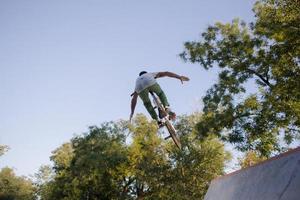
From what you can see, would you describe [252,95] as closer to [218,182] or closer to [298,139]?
[298,139]

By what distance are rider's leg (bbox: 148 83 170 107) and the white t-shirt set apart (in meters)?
0.14

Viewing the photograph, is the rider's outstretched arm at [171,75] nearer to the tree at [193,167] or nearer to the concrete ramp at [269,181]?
the concrete ramp at [269,181]

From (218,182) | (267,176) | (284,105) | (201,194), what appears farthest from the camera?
(201,194)

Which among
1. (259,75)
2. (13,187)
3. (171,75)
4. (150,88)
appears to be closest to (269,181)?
(150,88)

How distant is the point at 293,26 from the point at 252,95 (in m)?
4.38

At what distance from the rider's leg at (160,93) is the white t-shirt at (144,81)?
140mm

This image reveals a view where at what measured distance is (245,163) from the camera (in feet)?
142

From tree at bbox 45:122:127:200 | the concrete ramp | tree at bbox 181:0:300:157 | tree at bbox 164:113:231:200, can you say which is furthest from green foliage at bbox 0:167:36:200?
the concrete ramp

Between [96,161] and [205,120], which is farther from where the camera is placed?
[96,161]

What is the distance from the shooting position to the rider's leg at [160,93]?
8.48m

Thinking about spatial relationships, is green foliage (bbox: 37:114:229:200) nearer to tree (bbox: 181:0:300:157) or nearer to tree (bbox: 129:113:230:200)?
tree (bbox: 129:113:230:200)

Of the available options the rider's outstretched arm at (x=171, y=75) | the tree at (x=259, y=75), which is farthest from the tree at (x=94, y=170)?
the rider's outstretched arm at (x=171, y=75)

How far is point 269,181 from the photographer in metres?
4.65

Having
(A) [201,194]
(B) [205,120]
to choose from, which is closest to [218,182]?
(B) [205,120]
